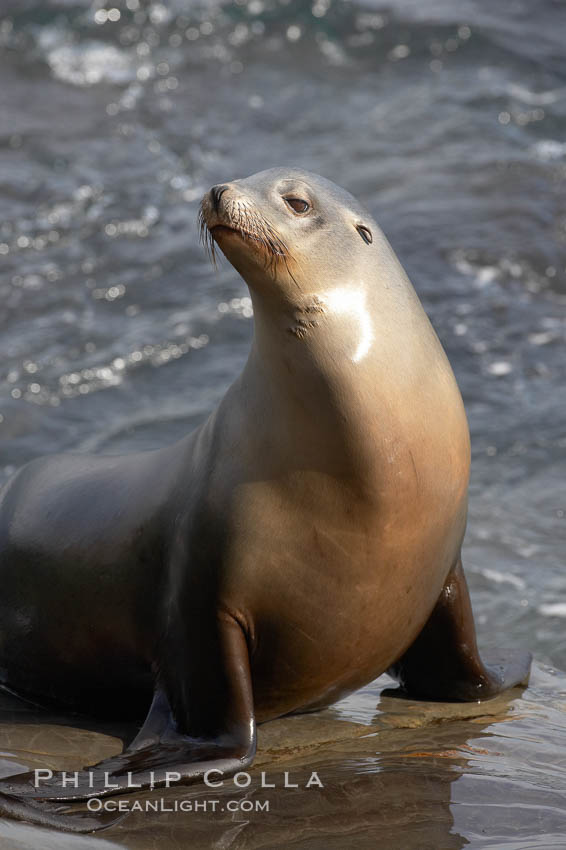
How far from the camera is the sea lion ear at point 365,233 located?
4371mm

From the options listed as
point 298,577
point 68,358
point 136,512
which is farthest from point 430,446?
point 68,358

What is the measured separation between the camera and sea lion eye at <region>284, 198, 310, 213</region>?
4.23 meters

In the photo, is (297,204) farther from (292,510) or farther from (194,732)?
(194,732)

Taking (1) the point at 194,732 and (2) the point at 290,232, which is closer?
(2) the point at 290,232

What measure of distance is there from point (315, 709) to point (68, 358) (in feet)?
20.7

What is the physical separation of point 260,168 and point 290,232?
936 centimetres

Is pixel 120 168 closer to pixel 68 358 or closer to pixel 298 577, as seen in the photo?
pixel 68 358

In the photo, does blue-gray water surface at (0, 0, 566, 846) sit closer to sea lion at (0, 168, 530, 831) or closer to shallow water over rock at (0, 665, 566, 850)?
shallow water over rock at (0, 665, 566, 850)

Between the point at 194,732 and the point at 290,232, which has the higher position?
the point at 290,232

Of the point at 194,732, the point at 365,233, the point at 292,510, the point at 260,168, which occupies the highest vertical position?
the point at 365,233

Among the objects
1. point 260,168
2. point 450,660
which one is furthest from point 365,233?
point 260,168

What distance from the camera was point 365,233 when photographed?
4383mm

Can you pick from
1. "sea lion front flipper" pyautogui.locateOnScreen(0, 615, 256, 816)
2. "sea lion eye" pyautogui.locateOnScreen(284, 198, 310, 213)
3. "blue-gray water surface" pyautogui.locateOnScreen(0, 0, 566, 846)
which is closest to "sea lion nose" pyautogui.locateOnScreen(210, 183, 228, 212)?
"sea lion eye" pyautogui.locateOnScreen(284, 198, 310, 213)

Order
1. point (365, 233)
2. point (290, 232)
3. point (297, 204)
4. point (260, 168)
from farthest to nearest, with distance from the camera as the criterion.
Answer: point (260, 168)
point (365, 233)
point (297, 204)
point (290, 232)
